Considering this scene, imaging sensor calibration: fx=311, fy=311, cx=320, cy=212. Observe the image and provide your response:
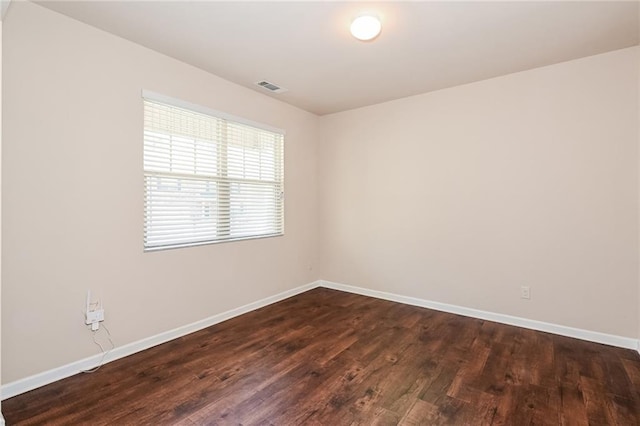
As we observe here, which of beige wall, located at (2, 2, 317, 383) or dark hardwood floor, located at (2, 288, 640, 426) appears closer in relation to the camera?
dark hardwood floor, located at (2, 288, 640, 426)

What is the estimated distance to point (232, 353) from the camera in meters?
2.66

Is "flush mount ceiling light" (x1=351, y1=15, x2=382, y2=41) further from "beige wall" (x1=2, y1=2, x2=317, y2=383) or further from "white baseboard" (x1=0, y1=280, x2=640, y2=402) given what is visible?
"white baseboard" (x1=0, y1=280, x2=640, y2=402)

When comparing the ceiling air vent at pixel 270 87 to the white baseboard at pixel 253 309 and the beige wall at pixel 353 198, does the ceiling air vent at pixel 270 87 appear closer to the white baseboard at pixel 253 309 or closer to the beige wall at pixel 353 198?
the beige wall at pixel 353 198

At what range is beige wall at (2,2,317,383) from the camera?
2094 mm

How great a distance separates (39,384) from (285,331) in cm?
187

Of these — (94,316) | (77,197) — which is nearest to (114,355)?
(94,316)

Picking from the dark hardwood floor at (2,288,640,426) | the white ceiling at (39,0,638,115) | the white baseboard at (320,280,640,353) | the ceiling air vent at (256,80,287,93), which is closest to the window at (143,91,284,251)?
the ceiling air vent at (256,80,287,93)

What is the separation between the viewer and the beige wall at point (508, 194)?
9.17ft

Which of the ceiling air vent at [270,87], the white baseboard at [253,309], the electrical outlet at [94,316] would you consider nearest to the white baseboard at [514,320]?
the white baseboard at [253,309]

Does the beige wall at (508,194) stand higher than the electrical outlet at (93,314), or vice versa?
the beige wall at (508,194)

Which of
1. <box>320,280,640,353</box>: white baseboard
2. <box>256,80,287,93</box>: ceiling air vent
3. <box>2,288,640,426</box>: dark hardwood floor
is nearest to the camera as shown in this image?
<box>2,288,640,426</box>: dark hardwood floor

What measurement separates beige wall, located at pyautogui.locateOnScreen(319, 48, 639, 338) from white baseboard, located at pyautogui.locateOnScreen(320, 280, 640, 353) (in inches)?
2.2

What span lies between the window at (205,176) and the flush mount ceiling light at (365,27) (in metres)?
1.72

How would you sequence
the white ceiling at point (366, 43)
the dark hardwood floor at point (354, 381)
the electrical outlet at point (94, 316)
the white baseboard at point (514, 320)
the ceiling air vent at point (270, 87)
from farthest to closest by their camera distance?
1. the ceiling air vent at point (270, 87)
2. the white baseboard at point (514, 320)
3. the electrical outlet at point (94, 316)
4. the white ceiling at point (366, 43)
5. the dark hardwood floor at point (354, 381)
